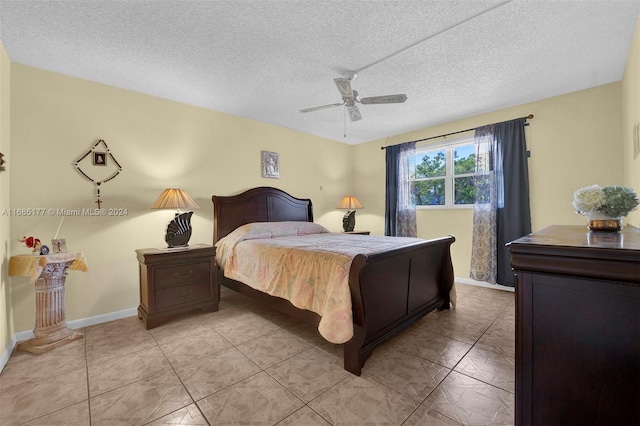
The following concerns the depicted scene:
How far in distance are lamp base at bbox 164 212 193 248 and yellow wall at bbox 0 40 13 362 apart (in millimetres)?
1191

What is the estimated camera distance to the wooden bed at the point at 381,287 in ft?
5.98

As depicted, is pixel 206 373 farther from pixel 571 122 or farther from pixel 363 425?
pixel 571 122

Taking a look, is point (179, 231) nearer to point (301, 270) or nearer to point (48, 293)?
point (48, 293)

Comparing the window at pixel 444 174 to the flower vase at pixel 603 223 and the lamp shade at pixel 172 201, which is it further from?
the lamp shade at pixel 172 201

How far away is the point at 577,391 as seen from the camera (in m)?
0.77

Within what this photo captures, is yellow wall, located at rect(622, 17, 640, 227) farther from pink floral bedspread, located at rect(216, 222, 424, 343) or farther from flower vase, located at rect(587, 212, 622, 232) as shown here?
pink floral bedspread, located at rect(216, 222, 424, 343)

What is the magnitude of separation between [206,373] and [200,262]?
4.35 feet

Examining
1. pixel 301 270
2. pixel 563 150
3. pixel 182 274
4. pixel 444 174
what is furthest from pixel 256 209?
pixel 563 150

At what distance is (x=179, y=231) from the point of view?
3004 millimetres

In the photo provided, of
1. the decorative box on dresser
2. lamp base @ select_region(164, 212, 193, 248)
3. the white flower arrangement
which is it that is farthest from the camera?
lamp base @ select_region(164, 212, 193, 248)

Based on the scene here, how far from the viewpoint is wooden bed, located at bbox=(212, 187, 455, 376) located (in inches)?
71.8

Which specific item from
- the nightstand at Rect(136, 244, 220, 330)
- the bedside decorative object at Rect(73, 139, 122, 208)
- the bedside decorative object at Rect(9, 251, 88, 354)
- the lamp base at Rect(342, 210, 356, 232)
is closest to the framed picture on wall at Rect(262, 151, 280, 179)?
the lamp base at Rect(342, 210, 356, 232)

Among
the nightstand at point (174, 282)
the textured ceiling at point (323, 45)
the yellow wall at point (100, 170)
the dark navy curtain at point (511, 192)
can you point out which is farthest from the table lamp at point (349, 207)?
the nightstand at point (174, 282)

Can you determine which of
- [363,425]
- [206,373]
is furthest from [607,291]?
[206,373]
